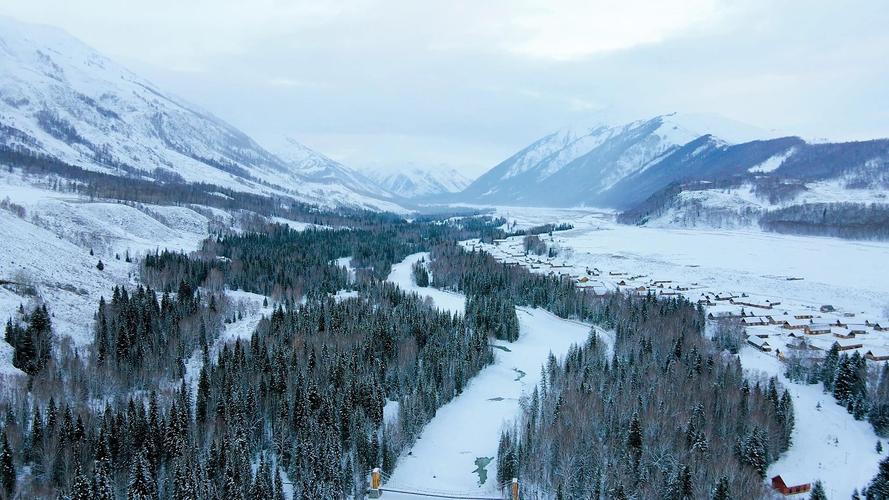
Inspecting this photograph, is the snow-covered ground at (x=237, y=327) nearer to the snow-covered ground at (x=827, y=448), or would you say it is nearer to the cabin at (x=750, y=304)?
the snow-covered ground at (x=827, y=448)

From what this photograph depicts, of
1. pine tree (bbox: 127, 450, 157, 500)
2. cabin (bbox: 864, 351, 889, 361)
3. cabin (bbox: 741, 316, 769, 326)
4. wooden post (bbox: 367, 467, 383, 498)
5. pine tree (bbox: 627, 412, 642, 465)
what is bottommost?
wooden post (bbox: 367, 467, 383, 498)

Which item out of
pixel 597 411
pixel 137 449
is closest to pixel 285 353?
pixel 137 449

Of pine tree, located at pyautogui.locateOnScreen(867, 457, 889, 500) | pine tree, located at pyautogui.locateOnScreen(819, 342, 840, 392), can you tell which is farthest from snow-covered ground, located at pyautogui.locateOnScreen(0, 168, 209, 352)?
pine tree, located at pyautogui.locateOnScreen(819, 342, 840, 392)

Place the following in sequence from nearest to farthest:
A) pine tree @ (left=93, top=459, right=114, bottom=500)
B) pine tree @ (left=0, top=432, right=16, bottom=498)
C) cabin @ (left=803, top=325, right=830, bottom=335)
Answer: pine tree @ (left=93, top=459, right=114, bottom=500)
pine tree @ (left=0, top=432, right=16, bottom=498)
cabin @ (left=803, top=325, right=830, bottom=335)

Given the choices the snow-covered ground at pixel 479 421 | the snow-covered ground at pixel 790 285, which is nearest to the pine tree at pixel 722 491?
the snow-covered ground at pixel 790 285

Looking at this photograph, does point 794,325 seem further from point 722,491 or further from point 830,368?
point 722,491

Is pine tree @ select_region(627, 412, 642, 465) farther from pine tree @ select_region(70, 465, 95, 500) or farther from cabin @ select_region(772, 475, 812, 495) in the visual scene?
pine tree @ select_region(70, 465, 95, 500)

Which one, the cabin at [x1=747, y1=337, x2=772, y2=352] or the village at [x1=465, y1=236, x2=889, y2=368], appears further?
the cabin at [x1=747, y1=337, x2=772, y2=352]

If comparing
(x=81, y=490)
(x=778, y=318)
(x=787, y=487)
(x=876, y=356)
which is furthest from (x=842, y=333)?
(x=81, y=490)
